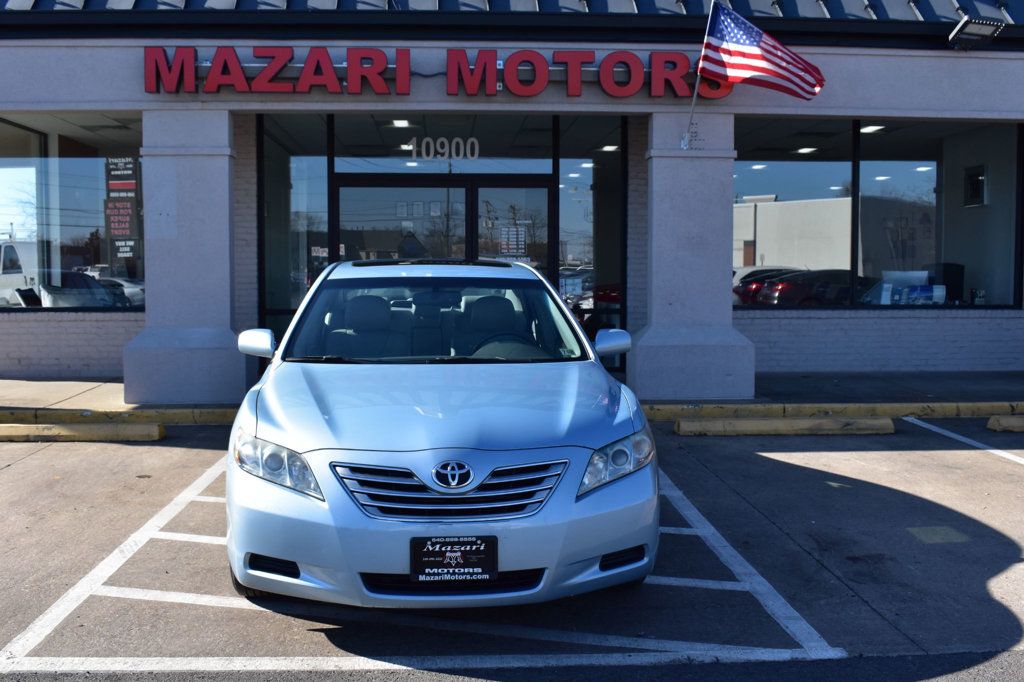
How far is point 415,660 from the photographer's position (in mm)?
4414

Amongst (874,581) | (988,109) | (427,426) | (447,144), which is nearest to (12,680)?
(427,426)

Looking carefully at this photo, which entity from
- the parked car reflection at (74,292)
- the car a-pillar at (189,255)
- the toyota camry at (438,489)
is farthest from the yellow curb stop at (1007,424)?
the parked car reflection at (74,292)

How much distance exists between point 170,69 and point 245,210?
227 cm

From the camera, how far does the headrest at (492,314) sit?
6.06 meters

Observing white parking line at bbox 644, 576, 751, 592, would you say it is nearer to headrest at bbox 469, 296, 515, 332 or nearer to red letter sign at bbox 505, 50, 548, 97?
headrest at bbox 469, 296, 515, 332

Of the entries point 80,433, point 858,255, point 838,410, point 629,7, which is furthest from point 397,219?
point 858,255

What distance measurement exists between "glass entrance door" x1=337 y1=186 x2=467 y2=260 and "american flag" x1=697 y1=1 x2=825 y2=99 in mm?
3729

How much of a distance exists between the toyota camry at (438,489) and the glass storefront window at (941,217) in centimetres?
944

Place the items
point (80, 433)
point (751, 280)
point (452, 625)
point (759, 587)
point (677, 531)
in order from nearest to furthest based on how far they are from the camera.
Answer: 1. point (452, 625)
2. point (759, 587)
3. point (677, 531)
4. point (80, 433)
5. point (751, 280)

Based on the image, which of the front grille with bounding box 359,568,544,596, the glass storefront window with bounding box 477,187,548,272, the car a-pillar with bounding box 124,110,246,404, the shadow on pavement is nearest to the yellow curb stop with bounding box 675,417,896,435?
the shadow on pavement

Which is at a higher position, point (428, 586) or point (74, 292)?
point (74, 292)

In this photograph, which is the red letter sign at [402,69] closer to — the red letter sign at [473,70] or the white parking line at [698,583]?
the red letter sign at [473,70]

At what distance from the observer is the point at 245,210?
1265cm

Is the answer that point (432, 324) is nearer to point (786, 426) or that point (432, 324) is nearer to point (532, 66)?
point (786, 426)
